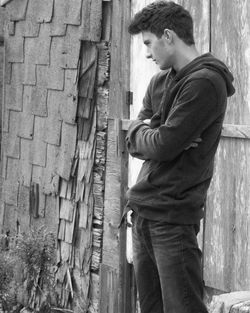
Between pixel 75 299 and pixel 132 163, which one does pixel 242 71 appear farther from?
pixel 75 299

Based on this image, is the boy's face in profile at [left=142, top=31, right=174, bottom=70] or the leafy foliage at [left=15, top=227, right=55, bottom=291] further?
the leafy foliage at [left=15, top=227, right=55, bottom=291]

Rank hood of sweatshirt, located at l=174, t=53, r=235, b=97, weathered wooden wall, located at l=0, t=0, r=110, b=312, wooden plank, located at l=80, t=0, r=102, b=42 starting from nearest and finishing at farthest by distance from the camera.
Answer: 1. hood of sweatshirt, located at l=174, t=53, r=235, b=97
2. wooden plank, located at l=80, t=0, r=102, b=42
3. weathered wooden wall, located at l=0, t=0, r=110, b=312

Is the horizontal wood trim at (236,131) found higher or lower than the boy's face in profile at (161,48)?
lower

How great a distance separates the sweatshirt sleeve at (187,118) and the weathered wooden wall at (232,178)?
1.08 meters

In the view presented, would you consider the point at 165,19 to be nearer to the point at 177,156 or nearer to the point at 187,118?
the point at 187,118

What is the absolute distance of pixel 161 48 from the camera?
409 cm

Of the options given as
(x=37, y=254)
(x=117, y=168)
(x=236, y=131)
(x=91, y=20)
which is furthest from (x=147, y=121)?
(x=37, y=254)

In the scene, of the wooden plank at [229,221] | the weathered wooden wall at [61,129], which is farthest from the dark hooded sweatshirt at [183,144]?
the weathered wooden wall at [61,129]

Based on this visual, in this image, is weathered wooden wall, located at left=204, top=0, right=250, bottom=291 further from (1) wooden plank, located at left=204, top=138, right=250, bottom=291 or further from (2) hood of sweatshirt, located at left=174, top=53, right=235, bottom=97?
(2) hood of sweatshirt, located at left=174, top=53, right=235, bottom=97

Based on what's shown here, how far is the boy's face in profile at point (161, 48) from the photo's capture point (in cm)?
408

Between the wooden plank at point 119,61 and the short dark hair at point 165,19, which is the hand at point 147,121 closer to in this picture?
the short dark hair at point 165,19

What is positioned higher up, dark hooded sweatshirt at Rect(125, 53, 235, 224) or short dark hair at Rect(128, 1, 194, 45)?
short dark hair at Rect(128, 1, 194, 45)

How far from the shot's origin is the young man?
3916mm

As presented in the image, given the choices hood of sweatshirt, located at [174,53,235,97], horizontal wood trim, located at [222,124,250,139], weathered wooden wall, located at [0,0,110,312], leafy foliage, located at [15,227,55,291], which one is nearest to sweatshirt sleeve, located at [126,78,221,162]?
hood of sweatshirt, located at [174,53,235,97]
